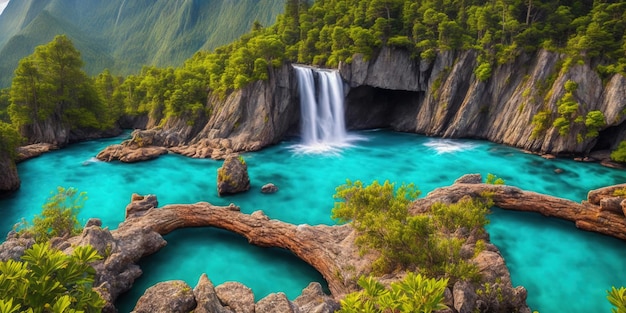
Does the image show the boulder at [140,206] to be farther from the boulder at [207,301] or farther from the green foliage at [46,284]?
the green foliage at [46,284]

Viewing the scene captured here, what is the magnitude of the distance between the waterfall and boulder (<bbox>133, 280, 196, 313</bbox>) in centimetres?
4101

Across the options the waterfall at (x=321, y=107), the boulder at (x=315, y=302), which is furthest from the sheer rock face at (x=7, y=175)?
the boulder at (x=315, y=302)

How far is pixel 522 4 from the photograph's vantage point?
50.4 metres

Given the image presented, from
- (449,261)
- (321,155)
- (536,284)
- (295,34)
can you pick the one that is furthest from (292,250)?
(295,34)

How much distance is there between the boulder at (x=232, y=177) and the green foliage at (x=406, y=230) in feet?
53.1

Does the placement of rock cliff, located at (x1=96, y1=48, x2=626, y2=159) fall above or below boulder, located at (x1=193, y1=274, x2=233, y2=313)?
above

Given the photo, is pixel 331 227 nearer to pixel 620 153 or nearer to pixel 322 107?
pixel 322 107

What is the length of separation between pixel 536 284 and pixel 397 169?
22194mm

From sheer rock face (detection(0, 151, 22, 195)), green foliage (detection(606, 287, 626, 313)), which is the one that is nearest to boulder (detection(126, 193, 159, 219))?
sheer rock face (detection(0, 151, 22, 195))

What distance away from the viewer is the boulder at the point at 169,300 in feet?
37.4

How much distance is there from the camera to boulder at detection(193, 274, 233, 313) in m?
11.3

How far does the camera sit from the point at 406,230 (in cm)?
1395

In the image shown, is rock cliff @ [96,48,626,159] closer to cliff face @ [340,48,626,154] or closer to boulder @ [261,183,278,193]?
cliff face @ [340,48,626,154]

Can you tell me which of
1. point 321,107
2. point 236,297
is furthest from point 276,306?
point 321,107
